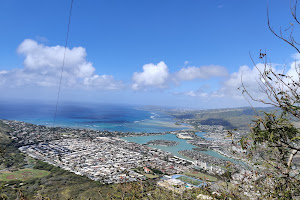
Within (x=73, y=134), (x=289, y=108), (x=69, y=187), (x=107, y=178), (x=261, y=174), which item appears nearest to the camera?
(x=289, y=108)

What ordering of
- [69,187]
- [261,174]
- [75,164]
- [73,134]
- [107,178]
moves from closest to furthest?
[261,174] → [69,187] → [107,178] → [75,164] → [73,134]

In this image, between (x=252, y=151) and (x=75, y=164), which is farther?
(x=75, y=164)

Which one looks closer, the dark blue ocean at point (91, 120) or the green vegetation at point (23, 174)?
the green vegetation at point (23, 174)

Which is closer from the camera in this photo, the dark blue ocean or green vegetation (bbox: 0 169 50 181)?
green vegetation (bbox: 0 169 50 181)

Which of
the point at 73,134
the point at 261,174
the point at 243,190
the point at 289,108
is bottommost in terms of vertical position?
the point at 73,134

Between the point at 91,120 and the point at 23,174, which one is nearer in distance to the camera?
the point at 23,174

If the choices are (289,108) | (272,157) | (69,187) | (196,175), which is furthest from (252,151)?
(196,175)

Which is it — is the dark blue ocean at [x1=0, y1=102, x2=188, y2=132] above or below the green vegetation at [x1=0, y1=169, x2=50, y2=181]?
below

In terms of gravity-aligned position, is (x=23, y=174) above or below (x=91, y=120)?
above

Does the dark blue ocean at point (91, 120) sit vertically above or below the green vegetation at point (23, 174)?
below

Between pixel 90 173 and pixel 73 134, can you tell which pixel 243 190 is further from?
pixel 73 134

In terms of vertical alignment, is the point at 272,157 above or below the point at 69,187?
above
